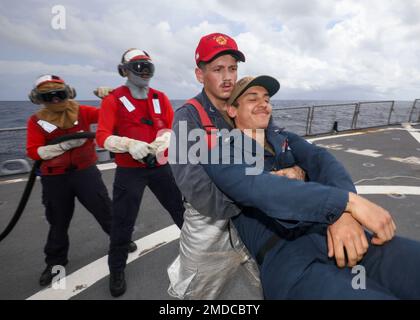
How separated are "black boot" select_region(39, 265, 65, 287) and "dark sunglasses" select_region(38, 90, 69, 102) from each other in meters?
2.06

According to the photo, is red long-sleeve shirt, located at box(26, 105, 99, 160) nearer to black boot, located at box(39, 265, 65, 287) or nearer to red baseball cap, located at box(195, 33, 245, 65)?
black boot, located at box(39, 265, 65, 287)

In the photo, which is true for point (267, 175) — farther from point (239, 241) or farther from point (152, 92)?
point (152, 92)

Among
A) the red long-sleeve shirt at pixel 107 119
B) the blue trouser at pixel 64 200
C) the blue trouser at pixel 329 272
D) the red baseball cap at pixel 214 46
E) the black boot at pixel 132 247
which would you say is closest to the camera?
the blue trouser at pixel 329 272

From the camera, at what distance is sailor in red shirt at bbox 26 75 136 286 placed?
2795 mm

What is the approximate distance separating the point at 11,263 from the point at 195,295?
313 centimetres

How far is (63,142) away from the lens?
113 inches

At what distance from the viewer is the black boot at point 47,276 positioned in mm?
2953

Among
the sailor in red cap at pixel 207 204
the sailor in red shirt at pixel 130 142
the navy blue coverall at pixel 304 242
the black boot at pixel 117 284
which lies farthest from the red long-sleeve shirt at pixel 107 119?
the navy blue coverall at pixel 304 242

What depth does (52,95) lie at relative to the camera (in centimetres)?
275

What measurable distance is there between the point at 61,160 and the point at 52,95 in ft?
2.47

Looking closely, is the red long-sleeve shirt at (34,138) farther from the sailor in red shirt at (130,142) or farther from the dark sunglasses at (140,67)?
the dark sunglasses at (140,67)

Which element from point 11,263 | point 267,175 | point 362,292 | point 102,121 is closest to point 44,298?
point 11,263

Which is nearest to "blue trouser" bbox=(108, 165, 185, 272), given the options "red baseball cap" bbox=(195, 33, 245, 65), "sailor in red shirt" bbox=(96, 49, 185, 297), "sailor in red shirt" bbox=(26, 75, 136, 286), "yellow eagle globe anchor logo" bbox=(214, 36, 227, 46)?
"sailor in red shirt" bbox=(96, 49, 185, 297)

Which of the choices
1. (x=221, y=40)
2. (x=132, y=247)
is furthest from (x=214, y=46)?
(x=132, y=247)
